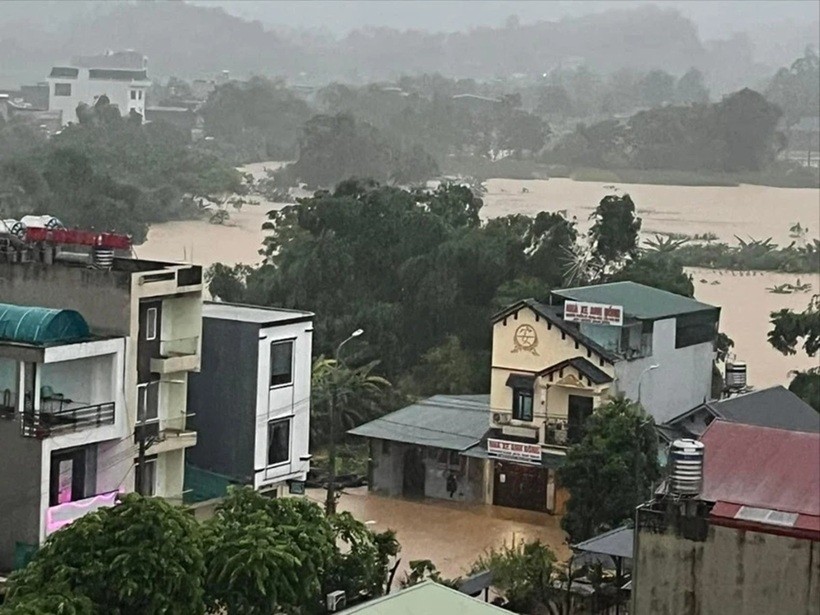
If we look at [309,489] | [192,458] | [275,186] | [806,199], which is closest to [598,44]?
[806,199]

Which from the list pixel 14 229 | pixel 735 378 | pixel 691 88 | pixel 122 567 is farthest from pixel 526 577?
pixel 691 88

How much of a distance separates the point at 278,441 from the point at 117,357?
742 millimetres

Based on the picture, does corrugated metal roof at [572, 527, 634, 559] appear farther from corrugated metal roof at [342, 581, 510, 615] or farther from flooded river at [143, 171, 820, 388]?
flooded river at [143, 171, 820, 388]

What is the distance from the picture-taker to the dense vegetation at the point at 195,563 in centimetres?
405

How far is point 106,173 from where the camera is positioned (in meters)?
12.7

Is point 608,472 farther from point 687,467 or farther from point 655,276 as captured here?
point 687,467

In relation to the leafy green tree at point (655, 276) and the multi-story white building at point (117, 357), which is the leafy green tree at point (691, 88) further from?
the multi-story white building at point (117, 357)

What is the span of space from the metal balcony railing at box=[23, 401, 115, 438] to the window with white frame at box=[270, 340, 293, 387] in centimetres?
65

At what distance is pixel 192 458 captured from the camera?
234 inches

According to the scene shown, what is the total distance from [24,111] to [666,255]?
5818 mm

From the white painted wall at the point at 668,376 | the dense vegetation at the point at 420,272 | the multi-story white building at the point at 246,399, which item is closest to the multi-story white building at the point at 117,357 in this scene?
the multi-story white building at the point at 246,399

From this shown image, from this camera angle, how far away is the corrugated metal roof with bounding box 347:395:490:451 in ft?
23.7

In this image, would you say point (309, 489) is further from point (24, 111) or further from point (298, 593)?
point (24, 111)

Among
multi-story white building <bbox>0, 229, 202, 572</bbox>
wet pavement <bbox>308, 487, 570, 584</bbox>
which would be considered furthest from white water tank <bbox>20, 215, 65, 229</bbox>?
wet pavement <bbox>308, 487, 570, 584</bbox>
